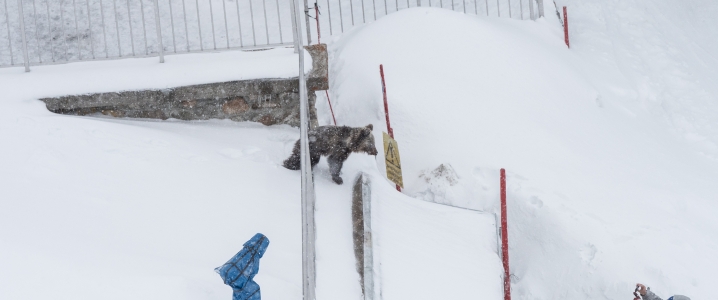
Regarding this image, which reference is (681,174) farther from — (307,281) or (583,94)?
(307,281)

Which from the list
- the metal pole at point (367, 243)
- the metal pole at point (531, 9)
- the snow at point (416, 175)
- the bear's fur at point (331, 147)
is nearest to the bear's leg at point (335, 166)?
the bear's fur at point (331, 147)

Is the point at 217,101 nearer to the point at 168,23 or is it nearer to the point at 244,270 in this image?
the point at 244,270

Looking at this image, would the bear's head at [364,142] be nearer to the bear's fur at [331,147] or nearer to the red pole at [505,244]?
the bear's fur at [331,147]

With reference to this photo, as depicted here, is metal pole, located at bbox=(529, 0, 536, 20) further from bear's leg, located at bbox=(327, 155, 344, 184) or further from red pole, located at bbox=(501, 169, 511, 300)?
bear's leg, located at bbox=(327, 155, 344, 184)

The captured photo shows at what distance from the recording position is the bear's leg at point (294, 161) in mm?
7016

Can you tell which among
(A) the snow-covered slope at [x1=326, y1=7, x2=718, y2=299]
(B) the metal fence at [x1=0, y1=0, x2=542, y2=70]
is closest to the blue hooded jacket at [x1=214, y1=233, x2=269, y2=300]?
(A) the snow-covered slope at [x1=326, y1=7, x2=718, y2=299]

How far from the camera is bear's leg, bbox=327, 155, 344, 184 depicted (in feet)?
23.4

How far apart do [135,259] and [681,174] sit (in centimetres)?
639

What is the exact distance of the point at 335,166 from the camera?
716cm

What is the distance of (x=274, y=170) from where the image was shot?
703 centimetres

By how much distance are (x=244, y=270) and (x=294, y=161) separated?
115 inches

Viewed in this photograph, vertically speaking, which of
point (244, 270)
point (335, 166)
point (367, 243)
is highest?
point (335, 166)

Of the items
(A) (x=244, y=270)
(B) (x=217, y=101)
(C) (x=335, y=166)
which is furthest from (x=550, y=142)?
(A) (x=244, y=270)

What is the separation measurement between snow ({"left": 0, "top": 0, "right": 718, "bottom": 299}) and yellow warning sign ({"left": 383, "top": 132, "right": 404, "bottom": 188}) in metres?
0.15
